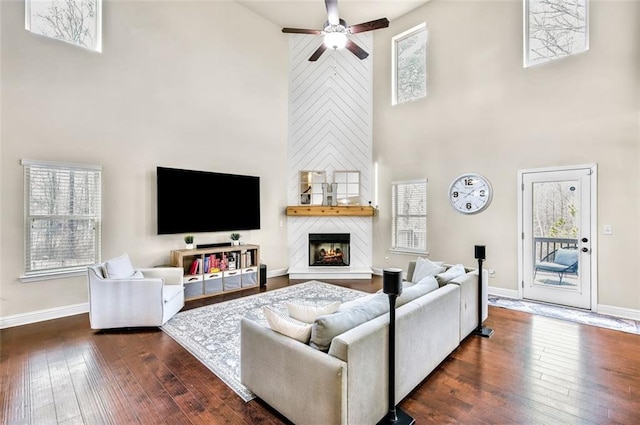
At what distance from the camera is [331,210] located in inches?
255

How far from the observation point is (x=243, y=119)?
6070 millimetres

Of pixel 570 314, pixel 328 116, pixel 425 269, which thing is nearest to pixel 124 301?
pixel 425 269

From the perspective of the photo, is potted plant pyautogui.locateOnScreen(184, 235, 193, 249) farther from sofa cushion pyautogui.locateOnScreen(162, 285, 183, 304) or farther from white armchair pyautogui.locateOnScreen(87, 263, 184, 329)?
white armchair pyautogui.locateOnScreen(87, 263, 184, 329)

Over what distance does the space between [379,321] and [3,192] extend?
4.61 metres

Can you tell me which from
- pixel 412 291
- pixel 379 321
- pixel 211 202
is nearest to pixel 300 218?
pixel 211 202

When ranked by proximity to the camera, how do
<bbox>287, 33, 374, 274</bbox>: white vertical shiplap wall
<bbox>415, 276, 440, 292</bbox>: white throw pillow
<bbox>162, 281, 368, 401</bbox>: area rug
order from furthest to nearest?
<bbox>287, 33, 374, 274</bbox>: white vertical shiplap wall < <bbox>415, 276, 440, 292</bbox>: white throw pillow < <bbox>162, 281, 368, 401</bbox>: area rug

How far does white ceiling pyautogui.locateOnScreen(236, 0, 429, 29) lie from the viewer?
19.6 ft

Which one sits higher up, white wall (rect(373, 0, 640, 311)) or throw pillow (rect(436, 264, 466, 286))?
white wall (rect(373, 0, 640, 311))

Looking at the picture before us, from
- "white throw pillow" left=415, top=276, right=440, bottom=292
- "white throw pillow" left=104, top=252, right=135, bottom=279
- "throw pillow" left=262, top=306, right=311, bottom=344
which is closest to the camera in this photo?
"throw pillow" left=262, top=306, right=311, bottom=344

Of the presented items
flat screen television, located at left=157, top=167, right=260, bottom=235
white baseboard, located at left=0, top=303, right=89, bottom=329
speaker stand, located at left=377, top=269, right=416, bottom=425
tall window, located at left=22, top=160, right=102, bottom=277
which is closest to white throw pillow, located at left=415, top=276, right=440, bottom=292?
speaker stand, located at left=377, top=269, right=416, bottom=425

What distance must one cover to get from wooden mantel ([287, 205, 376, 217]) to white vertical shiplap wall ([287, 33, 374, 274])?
0.23m

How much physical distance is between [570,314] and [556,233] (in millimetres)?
1147

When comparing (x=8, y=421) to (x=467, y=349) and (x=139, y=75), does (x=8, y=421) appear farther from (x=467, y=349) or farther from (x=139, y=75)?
(x=139, y=75)

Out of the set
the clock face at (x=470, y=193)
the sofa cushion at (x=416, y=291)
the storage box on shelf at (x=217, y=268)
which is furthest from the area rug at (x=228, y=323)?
the clock face at (x=470, y=193)
